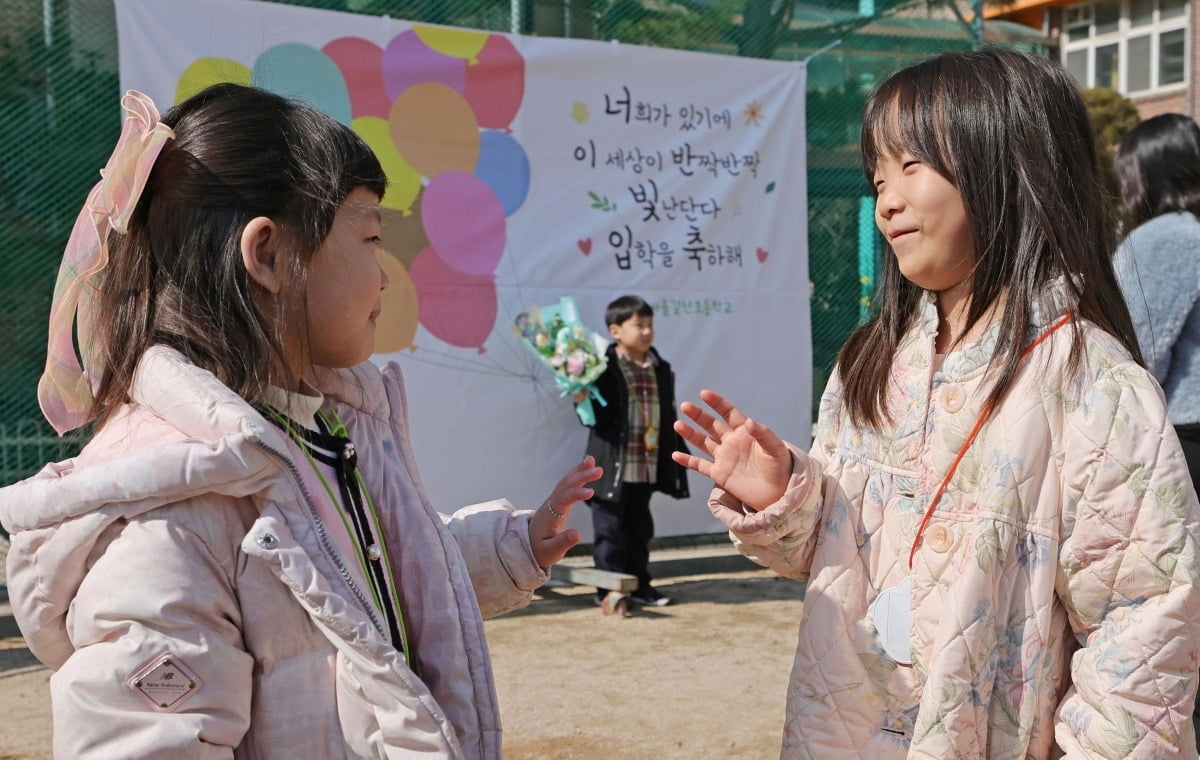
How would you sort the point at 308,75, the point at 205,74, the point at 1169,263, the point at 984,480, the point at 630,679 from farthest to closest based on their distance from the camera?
the point at 308,75 → the point at 205,74 → the point at 630,679 → the point at 1169,263 → the point at 984,480

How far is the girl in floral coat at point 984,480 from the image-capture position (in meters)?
1.43

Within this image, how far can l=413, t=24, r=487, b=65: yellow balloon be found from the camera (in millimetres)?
5699

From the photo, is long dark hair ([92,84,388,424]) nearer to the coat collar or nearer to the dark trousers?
the coat collar

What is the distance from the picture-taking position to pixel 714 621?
534 centimetres

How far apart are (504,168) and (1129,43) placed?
2111cm

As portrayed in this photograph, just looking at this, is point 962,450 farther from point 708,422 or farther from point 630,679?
point 630,679

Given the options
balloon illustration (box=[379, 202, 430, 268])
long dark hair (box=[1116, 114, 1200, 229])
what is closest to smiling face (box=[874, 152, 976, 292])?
long dark hair (box=[1116, 114, 1200, 229])

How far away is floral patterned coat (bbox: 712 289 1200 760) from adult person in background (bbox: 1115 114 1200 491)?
1.53m

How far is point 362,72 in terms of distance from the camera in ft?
18.1

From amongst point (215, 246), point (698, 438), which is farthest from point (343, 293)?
point (698, 438)

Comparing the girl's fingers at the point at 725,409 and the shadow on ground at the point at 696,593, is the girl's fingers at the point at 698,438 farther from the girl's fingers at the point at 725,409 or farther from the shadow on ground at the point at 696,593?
the shadow on ground at the point at 696,593

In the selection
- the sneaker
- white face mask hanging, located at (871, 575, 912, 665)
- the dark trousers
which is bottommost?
the sneaker

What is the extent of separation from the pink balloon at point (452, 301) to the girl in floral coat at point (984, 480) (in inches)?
155

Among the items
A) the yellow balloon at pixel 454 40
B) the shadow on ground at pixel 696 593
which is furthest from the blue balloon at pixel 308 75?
the shadow on ground at pixel 696 593
